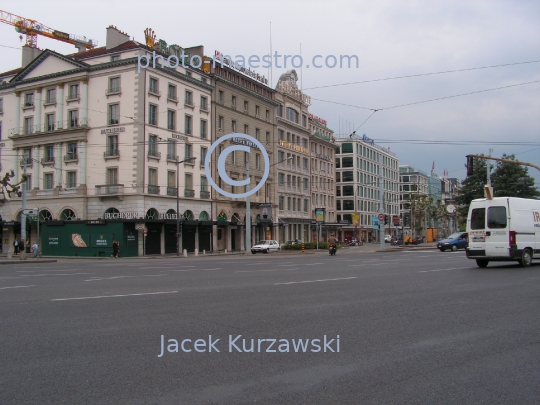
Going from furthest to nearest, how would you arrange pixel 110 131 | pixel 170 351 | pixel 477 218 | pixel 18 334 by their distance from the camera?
pixel 110 131 → pixel 477 218 → pixel 18 334 → pixel 170 351

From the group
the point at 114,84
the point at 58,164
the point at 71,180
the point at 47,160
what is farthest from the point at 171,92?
the point at 47,160

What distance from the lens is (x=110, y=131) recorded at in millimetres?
47438

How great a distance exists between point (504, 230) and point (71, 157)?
40.9 metres

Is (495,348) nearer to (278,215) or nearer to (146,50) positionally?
(146,50)

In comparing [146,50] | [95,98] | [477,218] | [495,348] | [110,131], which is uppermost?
[146,50]

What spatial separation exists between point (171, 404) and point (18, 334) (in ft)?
13.4

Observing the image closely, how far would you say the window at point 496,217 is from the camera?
19688mm

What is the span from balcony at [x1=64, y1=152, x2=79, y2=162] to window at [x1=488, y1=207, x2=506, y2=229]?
39.4 m

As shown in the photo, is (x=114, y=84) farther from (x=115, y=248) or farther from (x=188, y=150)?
(x=115, y=248)

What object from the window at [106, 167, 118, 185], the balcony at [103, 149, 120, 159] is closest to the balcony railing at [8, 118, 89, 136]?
the balcony at [103, 149, 120, 159]

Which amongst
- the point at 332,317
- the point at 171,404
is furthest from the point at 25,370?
the point at 332,317

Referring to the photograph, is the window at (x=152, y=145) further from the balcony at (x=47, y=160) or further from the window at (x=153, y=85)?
the balcony at (x=47, y=160)

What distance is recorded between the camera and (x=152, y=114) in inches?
1874

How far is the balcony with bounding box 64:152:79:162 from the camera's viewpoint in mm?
48594
